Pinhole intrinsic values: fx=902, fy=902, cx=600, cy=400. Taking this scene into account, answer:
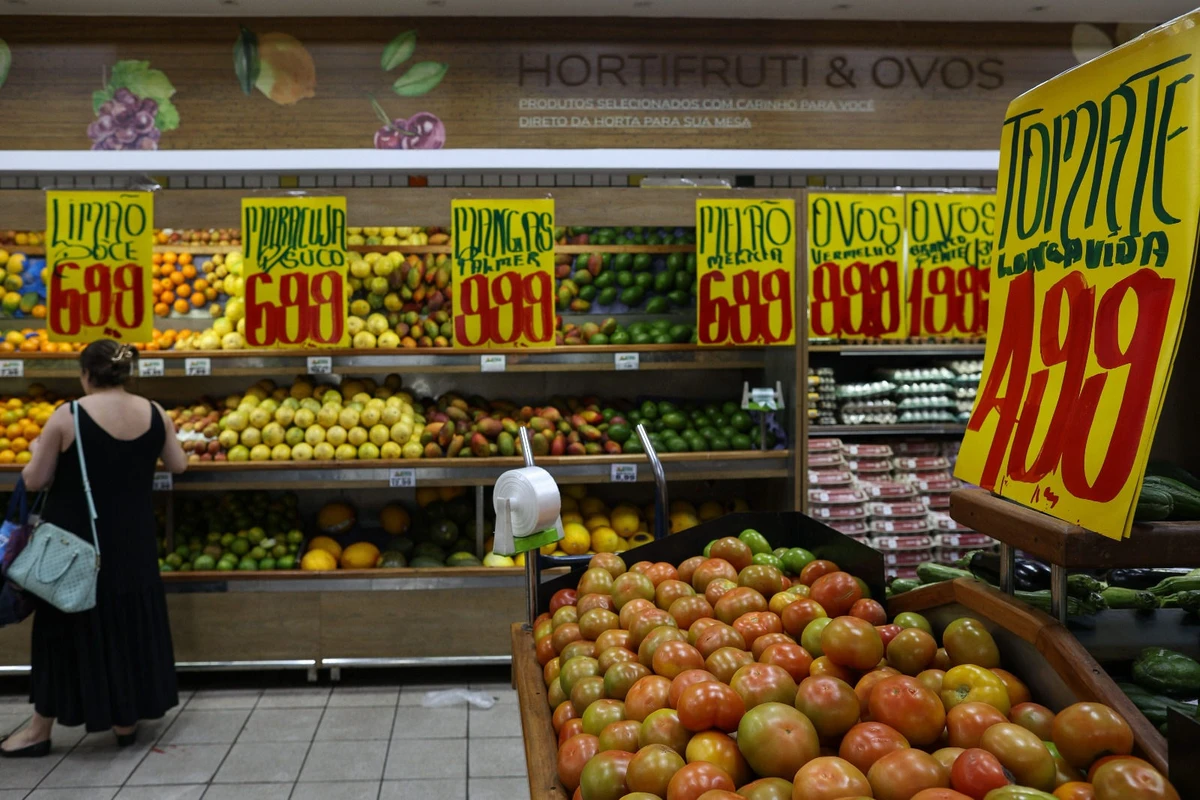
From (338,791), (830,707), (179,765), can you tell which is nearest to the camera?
(830,707)

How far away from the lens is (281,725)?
4000 millimetres

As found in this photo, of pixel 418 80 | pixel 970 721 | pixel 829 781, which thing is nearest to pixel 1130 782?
pixel 970 721

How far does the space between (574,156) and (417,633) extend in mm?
3361

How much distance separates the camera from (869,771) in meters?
1.36

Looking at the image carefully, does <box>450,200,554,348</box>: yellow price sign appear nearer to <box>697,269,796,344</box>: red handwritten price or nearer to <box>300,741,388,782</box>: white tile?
<box>697,269,796,344</box>: red handwritten price

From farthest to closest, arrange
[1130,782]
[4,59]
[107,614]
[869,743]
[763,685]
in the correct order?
[4,59]
[107,614]
[763,685]
[869,743]
[1130,782]

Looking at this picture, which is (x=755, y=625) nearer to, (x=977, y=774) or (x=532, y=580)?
(x=977, y=774)

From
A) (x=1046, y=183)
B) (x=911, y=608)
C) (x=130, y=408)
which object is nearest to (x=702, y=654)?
(x=911, y=608)

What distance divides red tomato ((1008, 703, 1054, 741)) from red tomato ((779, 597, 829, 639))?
53 cm

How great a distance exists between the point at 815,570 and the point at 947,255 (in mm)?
2695

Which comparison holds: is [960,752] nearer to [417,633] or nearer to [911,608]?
[911,608]

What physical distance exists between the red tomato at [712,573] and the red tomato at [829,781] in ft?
3.14

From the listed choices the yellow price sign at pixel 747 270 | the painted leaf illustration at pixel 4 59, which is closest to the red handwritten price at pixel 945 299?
the yellow price sign at pixel 747 270

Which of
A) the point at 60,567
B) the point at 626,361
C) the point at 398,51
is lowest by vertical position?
the point at 60,567
